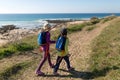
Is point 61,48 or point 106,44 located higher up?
point 61,48

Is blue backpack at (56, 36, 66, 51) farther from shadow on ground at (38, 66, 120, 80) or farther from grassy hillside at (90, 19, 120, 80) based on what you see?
grassy hillside at (90, 19, 120, 80)

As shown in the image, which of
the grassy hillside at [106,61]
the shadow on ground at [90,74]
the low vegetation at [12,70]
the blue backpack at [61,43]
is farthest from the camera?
the low vegetation at [12,70]

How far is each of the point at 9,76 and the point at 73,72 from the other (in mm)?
2335

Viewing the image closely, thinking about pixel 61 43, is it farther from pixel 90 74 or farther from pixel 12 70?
pixel 12 70

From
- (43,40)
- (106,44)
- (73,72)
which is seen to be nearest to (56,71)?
(73,72)

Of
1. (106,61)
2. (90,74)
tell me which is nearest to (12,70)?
(90,74)

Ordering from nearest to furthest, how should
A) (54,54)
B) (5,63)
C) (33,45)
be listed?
1. (5,63)
2. (54,54)
3. (33,45)

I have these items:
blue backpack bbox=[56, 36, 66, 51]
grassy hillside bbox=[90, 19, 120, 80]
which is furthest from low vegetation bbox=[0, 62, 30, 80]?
grassy hillside bbox=[90, 19, 120, 80]

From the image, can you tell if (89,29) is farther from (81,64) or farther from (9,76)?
(9,76)

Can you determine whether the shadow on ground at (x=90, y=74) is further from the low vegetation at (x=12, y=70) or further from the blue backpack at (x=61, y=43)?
the low vegetation at (x=12, y=70)

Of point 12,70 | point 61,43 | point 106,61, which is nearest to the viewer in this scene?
point 61,43

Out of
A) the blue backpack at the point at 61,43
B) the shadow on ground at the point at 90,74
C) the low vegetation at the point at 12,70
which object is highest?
the blue backpack at the point at 61,43

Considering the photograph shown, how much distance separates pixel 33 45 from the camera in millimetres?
14359

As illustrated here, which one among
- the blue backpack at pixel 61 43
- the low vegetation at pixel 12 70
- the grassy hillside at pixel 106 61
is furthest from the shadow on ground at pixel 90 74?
the low vegetation at pixel 12 70
